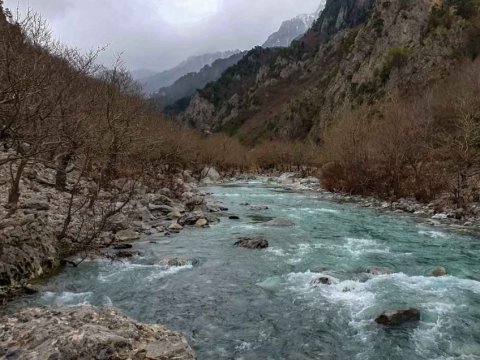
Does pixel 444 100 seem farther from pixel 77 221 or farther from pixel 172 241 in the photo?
pixel 77 221

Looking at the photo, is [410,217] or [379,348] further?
[410,217]

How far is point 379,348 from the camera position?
30.6ft

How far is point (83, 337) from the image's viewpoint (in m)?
7.08

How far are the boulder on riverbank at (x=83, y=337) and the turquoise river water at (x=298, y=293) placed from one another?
5.24ft

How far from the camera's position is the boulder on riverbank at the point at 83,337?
689cm

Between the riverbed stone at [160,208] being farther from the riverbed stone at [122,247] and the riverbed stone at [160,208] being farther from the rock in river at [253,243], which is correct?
the rock in river at [253,243]

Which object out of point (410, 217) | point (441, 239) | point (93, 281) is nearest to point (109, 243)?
point (93, 281)

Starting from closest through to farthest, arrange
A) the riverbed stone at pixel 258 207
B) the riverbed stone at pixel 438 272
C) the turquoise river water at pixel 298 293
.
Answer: the turquoise river water at pixel 298 293 → the riverbed stone at pixel 438 272 → the riverbed stone at pixel 258 207

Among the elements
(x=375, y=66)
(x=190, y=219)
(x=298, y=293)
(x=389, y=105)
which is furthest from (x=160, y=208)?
(x=375, y=66)

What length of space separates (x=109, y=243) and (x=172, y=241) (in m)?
2.89

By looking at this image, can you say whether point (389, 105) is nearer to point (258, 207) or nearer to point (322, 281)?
point (258, 207)

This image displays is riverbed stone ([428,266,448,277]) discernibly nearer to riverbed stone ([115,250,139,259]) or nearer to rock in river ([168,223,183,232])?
riverbed stone ([115,250,139,259])

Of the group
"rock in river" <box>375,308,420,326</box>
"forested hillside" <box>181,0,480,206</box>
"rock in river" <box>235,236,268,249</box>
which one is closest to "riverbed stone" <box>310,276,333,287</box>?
"rock in river" <box>375,308,420,326</box>

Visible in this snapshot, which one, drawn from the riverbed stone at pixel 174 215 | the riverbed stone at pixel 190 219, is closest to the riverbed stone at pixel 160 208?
the riverbed stone at pixel 174 215
